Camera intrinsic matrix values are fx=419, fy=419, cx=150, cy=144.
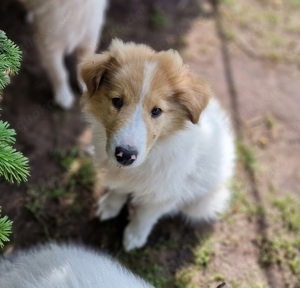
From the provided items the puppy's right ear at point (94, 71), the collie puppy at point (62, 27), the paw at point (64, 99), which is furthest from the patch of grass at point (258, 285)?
the collie puppy at point (62, 27)

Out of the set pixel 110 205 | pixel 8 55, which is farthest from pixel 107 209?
pixel 8 55

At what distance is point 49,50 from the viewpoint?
3.45 m

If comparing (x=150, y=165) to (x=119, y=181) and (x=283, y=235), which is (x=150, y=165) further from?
(x=283, y=235)

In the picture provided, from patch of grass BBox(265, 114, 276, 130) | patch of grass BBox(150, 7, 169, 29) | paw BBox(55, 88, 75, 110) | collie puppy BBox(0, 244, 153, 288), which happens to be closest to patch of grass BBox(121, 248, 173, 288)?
collie puppy BBox(0, 244, 153, 288)

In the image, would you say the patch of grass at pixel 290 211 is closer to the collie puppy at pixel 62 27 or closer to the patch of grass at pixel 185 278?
the patch of grass at pixel 185 278

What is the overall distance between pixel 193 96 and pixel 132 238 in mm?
1371

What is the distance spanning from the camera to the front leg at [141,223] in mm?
2934

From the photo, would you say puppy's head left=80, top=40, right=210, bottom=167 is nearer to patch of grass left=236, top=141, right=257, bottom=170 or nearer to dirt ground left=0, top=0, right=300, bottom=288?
dirt ground left=0, top=0, right=300, bottom=288

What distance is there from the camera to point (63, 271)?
2.34 m

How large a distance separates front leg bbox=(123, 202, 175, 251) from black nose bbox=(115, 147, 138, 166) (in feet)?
2.69

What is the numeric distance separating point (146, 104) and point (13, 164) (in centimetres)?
74

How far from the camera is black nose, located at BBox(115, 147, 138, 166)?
2109mm

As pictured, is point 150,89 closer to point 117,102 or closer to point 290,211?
point 117,102

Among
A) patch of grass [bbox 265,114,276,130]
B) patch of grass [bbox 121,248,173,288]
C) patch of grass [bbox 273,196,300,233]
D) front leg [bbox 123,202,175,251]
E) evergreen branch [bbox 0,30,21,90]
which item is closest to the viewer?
evergreen branch [bbox 0,30,21,90]
